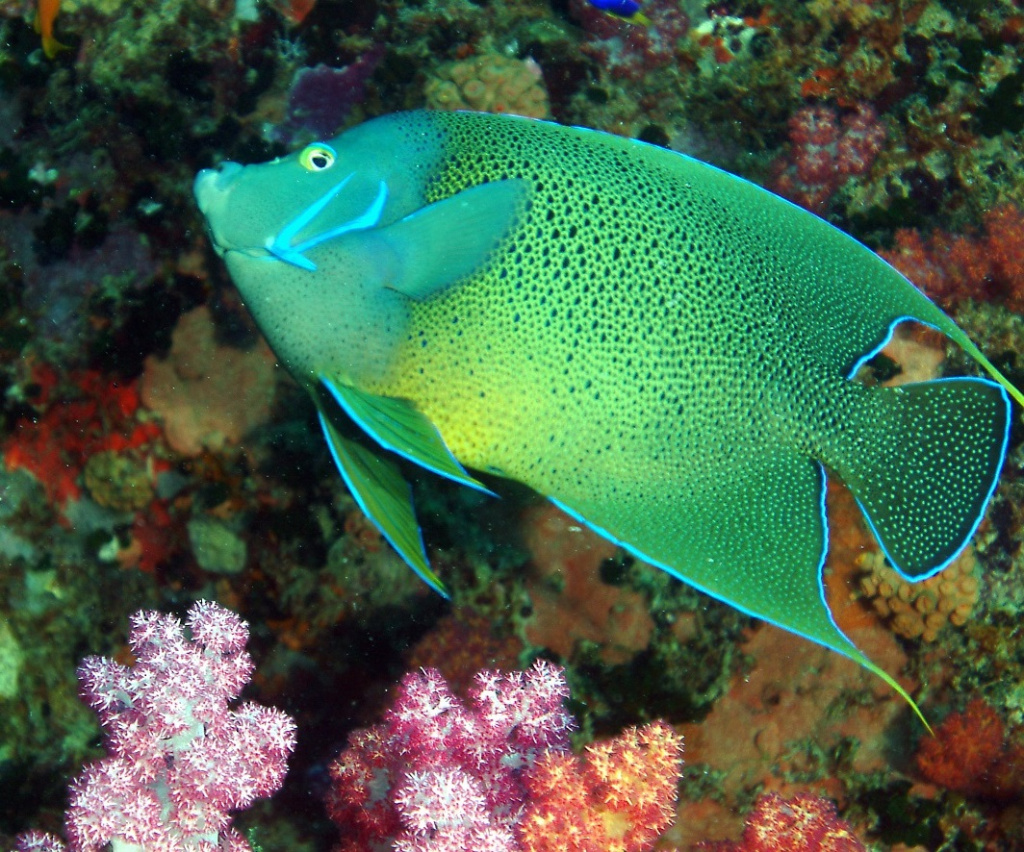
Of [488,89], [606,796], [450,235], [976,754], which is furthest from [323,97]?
[976,754]

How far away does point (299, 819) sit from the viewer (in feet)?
10.4

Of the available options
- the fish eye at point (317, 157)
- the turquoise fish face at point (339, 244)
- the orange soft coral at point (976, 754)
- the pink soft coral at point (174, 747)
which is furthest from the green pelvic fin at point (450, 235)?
the orange soft coral at point (976, 754)

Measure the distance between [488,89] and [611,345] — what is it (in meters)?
2.01

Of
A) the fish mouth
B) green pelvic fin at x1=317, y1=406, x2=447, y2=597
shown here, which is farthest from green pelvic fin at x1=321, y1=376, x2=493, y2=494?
the fish mouth

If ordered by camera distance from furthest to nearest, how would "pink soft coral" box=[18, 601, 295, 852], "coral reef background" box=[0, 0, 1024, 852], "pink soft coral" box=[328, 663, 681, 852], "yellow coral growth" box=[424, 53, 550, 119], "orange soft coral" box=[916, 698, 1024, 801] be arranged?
1. "yellow coral growth" box=[424, 53, 550, 119]
2. "orange soft coral" box=[916, 698, 1024, 801]
3. "coral reef background" box=[0, 0, 1024, 852]
4. "pink soft coral" box=[18, 601, 295, 852]
5. "pink soft coral" box=[328, 663, 681, 852]

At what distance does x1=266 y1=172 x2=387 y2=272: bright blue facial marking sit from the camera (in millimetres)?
1835

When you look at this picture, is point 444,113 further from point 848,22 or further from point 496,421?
point 848,22

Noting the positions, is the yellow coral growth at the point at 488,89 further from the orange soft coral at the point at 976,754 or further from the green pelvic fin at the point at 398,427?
the orange soft coral at the point at 976,754

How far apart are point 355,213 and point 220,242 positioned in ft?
1.14

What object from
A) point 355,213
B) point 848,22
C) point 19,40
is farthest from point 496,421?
point 19,40

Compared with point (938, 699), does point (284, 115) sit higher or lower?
higher

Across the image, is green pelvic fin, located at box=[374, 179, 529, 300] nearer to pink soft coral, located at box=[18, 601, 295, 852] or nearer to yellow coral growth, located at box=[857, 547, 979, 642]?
pink soft coral, located at box=[18, 601, 295, 852]

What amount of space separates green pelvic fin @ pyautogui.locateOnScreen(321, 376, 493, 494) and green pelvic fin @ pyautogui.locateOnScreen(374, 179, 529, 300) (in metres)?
0.29

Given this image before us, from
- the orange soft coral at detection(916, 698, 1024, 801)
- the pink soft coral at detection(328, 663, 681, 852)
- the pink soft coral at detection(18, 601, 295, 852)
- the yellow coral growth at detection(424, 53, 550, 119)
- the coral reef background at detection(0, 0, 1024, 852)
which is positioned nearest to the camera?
the pink soft coral at detection(328, 663, 681, 852)
